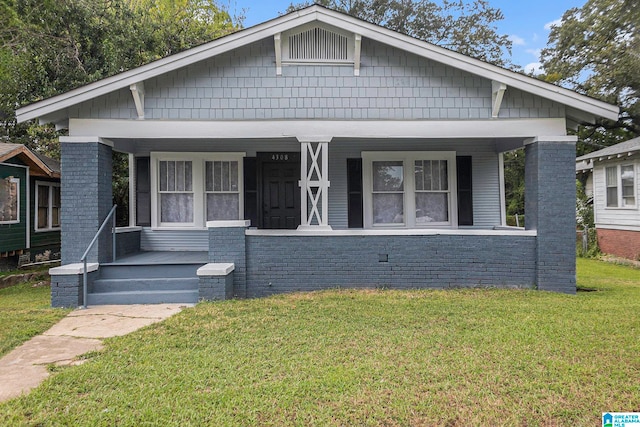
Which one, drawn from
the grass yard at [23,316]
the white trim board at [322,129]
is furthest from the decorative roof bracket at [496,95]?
the grass yard at [23,316]

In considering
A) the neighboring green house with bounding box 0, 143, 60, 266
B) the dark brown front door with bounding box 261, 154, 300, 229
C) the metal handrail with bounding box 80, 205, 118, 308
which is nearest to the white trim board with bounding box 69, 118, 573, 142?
the metal handrail with bounding box 80, 205, 118, 308

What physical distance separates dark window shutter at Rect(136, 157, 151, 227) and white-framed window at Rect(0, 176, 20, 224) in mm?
4966

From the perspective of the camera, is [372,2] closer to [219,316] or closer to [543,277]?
[543,277]

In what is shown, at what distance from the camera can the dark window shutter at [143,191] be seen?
9000mm

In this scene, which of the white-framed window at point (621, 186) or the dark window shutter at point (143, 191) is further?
the white-framed window at point (621, 186)

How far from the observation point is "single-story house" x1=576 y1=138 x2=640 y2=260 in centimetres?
1297

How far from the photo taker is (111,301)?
6.67 meters

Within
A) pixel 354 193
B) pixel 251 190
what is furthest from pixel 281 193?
pixel 354 193

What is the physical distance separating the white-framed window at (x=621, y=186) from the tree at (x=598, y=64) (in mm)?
8300

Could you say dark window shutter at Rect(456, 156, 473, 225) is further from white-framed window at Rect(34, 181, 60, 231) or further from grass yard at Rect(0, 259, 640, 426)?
white-framed window at Rect(34, 181, 60, 231)

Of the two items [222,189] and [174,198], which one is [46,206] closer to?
[174,198]

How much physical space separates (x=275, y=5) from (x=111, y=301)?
22093 millimetres

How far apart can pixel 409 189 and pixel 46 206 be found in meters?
11.7

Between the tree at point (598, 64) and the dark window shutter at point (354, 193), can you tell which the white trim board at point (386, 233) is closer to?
the dark window shutter at point (354, 193)
